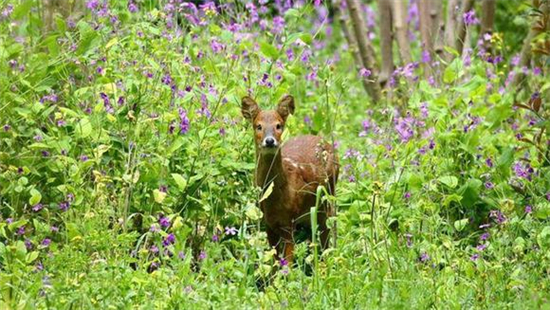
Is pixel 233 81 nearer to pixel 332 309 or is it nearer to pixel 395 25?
pixel 332 309

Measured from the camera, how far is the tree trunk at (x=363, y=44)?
10492mm

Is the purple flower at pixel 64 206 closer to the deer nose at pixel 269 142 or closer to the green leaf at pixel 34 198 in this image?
the green leaf at pixel 34 198

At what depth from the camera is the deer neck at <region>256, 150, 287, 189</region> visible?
284 inches

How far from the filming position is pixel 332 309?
587cm

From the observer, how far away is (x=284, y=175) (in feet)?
24.2

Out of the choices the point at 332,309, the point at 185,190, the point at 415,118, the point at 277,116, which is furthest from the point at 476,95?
the point at 332,309

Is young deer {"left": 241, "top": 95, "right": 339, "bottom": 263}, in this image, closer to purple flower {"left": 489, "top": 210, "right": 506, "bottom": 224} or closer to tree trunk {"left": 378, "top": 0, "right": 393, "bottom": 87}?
purple flower {"left": 489, "top": 210, "right": 506, "bottom": 224}

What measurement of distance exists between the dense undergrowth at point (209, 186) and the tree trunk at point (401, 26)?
2070 mm

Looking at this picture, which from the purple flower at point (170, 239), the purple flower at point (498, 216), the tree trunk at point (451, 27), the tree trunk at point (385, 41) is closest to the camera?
the purple flower at point (170, 239)

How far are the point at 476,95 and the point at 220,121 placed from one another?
5.52ft

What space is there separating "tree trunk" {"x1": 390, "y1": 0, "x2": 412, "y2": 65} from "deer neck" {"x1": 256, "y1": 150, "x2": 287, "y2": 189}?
353 centimetres

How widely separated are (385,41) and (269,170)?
382cm

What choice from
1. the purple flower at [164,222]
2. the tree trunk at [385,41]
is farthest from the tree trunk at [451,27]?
the purple flower at [164,222]

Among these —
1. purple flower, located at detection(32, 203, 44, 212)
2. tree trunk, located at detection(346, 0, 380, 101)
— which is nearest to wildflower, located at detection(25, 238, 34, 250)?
purple flower, located at detection(32, 203, 44, 212)
